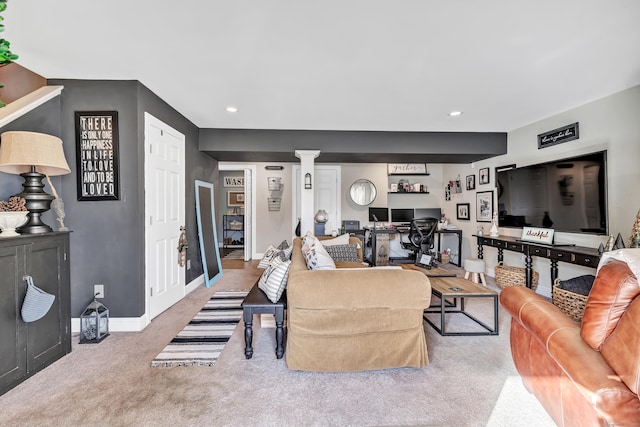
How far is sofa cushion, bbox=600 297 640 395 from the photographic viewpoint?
929 mm

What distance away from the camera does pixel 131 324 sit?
2.61m

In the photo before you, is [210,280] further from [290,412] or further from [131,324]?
[290,412]

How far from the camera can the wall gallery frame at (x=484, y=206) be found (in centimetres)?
454

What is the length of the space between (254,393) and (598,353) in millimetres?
1749

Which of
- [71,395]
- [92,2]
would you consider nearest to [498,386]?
[71,395]

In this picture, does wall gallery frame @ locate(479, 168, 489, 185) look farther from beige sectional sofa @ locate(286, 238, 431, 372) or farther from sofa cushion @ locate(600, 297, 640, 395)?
sofa cushion @ locate(600, 297, 640, 395)

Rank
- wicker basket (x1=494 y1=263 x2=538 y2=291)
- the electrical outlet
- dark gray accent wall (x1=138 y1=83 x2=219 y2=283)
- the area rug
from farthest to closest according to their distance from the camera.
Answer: the area rug < wicker basket (x1=494 y1=263 x2=538 y2=291) < dark gray accent wall (x1=138 y1=83 x2=219 y2=283) < the electrical outlet

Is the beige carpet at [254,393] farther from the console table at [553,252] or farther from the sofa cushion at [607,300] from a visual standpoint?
the console table at [553,252]

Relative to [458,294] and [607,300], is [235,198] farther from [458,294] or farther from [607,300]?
[607,300]

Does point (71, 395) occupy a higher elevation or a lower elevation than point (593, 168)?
lower

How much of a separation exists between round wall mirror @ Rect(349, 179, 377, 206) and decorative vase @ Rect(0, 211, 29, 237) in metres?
5.01

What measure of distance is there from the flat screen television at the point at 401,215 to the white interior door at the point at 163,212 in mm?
4111

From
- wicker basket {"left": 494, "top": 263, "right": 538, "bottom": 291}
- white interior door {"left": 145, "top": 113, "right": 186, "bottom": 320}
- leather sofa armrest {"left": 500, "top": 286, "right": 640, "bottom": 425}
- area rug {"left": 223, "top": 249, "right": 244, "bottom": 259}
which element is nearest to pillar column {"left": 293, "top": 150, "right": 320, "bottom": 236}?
white interior door {"left": 145, "top": 113, "right": 186, "bottom": 320}

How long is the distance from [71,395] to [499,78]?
4.04 m
